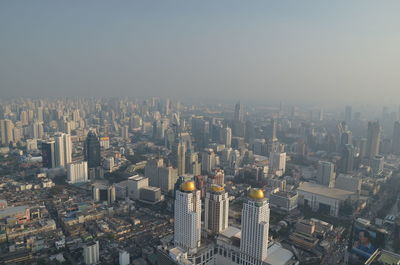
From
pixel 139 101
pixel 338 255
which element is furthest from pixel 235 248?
pixel 139 101

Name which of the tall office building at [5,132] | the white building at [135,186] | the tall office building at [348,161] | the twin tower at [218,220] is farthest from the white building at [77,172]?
the tall office building at [348,161]

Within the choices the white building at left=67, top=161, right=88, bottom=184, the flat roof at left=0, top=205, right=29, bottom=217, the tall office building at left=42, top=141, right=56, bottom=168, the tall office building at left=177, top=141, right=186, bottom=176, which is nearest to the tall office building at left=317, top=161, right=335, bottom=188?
the tall office building at left=177, top=141, right=186, bottom=176

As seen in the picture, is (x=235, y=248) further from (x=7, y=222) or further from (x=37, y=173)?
(x=37, y=173)

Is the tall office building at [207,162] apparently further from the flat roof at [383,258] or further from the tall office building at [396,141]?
the tall office building at [396,141]

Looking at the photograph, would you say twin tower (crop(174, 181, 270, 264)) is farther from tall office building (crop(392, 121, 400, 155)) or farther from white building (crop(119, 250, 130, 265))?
tall office building (crop(392, 121, 400, 155))

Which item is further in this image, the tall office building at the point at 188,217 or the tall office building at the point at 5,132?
the tall office building at the point at 5,132

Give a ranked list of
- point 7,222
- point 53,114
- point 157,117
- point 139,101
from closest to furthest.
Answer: point 7,222 < point 53,114 < point 157,117 < point 139,101
